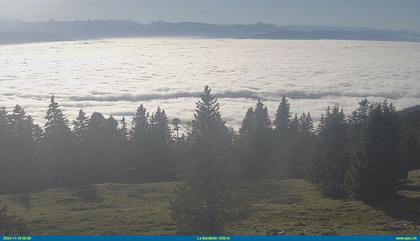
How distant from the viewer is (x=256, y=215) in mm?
45312

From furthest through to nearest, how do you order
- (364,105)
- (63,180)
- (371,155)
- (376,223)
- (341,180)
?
(364,105)
(63,180)
(341,180)
(371,155)
(376,223)

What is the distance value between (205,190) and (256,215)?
1663 centimetres

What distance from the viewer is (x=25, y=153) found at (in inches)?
3137

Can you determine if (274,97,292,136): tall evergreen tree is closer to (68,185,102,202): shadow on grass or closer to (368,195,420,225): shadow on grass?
(68,185,102,202): shadow on grass

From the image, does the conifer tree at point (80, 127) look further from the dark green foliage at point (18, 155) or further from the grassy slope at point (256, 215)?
→ the grassy slope at point (256, 215)

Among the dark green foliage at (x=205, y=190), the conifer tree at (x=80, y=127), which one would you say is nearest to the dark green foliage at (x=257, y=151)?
the conifer tree at (x=80, y=127)

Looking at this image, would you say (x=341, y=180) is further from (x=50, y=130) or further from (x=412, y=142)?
(x=50, y=130)

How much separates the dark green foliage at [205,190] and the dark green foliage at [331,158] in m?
28.5

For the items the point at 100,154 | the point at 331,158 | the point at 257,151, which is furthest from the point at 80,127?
the point at 331,158

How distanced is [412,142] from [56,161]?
206 feet

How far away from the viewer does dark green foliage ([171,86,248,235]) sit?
98.5ft

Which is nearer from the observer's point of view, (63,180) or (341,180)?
(341,180)

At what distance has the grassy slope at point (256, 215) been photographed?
4006 centimetres

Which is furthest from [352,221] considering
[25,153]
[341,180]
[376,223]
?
[25,153]
